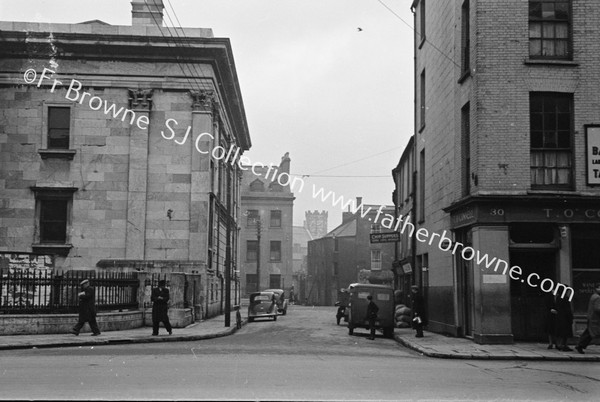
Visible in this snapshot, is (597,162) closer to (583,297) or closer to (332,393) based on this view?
(583,297)

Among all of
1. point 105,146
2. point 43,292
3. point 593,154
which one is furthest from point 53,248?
point 593,154

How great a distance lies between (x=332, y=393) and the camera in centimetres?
935

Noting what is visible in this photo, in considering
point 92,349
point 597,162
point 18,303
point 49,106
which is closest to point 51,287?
point 18,303

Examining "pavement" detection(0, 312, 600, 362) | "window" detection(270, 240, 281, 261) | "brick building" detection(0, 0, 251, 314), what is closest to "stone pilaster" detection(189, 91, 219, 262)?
"brick building" detection(0, 0, 251, 314)

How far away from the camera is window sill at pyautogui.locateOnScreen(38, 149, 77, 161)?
29500 millimetres

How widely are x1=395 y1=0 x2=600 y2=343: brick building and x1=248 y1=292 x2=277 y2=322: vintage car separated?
1487 centimetres

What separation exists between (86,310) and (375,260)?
162 ft

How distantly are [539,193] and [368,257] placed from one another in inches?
Answer: 2107

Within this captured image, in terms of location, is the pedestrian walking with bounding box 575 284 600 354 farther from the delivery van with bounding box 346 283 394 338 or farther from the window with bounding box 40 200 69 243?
the window with bounding box 40 200 69 243

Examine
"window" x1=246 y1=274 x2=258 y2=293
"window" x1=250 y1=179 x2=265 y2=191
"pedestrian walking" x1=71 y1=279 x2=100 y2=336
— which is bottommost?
"window" x1=246 y1=274 x2=258 y2=293

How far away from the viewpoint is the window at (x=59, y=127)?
3002 centimetres

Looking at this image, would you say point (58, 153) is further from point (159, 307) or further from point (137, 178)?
point (159, 307)

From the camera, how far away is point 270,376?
36.0 ft

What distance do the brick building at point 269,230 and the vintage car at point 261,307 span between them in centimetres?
4056
